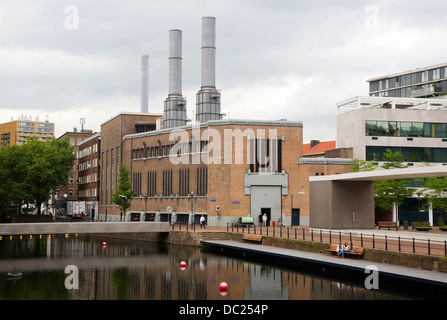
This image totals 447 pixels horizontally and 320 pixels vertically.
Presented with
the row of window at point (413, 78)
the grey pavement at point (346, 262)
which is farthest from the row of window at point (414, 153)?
the row of window at point (413, 78)

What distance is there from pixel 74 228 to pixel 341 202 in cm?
2642

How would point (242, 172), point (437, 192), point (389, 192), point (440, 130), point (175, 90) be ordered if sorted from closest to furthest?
point (389, 192) < point (437, 192) < point (242, 172) < point (440, 130) < point (175, 90)

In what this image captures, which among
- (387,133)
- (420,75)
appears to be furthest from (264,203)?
(420,75)

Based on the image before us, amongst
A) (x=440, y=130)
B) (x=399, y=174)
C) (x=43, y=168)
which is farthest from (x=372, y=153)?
(x=43, y=168)

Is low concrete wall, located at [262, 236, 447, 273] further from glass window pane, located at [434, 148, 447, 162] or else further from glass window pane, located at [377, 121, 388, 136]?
glass window pane, located at [434, 148, 447, 162]

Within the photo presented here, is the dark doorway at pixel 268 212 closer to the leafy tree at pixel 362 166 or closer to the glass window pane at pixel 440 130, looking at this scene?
the leafy tree at pixel 362 166

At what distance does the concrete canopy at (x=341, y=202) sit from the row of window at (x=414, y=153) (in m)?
21.1

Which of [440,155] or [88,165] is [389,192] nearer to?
[440,155]

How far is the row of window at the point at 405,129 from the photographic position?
250ft

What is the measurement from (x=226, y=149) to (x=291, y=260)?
2639cm

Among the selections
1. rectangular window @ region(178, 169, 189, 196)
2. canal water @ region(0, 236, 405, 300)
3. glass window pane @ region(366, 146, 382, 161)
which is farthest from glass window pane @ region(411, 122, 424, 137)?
canal water @ region(0, 236, 405, 300)

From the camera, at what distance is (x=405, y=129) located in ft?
252

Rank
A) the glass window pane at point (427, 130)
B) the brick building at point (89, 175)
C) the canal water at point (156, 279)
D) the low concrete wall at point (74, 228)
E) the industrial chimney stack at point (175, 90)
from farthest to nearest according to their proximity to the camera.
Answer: the brick building at point (89, 175)
the industrial chimney stack at point (175, 90)
the glass window pane at point (427, 130)
the low concrete wall at point (74, 228)
the canal water at point (156, 279)
